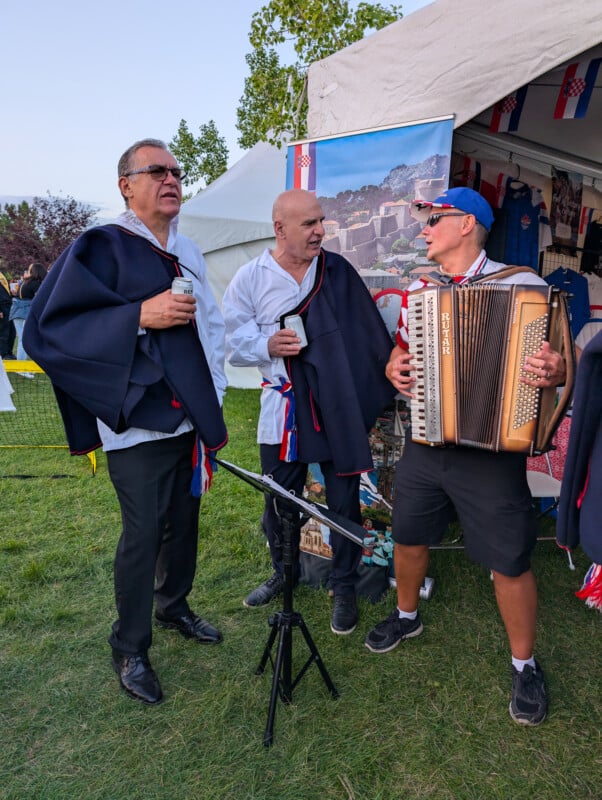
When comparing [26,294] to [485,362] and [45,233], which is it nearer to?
[485,362]

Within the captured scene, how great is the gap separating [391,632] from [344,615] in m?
0.27

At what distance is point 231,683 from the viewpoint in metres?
2.64

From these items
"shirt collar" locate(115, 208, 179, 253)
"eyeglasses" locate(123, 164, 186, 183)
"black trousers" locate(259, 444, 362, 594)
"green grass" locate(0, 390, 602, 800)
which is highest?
"eyeglasses" locate(123, 164, 186, 183)

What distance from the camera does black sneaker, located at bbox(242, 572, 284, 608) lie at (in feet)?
10.7

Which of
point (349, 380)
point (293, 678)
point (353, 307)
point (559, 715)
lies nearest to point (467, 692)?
point (559, 715)

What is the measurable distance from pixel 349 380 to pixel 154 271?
A: 107cm

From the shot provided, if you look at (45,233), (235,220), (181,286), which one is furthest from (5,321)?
(45,233)

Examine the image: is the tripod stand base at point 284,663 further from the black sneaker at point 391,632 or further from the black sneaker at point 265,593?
the black sneaker at point 265,593

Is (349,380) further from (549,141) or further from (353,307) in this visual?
(549,141)

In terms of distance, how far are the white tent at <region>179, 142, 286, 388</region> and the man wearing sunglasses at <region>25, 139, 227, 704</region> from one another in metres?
6.61

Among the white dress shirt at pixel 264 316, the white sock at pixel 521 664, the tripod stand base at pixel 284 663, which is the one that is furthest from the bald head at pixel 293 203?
the white sock at pixel 521 664

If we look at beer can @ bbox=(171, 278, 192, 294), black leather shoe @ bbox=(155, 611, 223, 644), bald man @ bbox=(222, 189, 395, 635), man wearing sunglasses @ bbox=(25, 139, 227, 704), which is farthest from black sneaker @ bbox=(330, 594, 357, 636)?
beer can @ bbox=(171, 278, 192, 294)

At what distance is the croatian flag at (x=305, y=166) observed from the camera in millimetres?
3584

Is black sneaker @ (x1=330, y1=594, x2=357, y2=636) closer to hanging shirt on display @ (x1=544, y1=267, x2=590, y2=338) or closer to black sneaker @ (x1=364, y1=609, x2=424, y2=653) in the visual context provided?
black sneaker @ (x1=364, y1=609, x2=424, y2=653)
